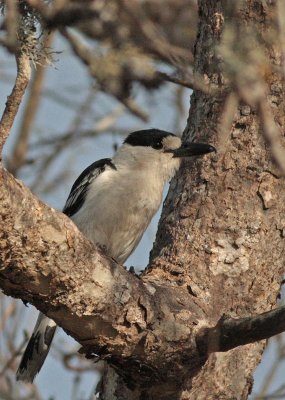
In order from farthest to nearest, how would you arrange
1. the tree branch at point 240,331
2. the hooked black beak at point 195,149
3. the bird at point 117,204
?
the bird at point 117,204 < the hooked black beak at point 195,149 < the tree branch at point 240,331

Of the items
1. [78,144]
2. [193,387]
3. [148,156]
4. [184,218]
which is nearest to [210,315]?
[193,387]

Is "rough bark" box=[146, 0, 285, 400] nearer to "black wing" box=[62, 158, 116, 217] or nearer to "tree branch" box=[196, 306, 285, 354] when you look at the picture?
"tree branch" box=[196, 306, 285, 354]

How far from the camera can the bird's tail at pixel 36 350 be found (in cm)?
478

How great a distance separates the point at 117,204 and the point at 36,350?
99cm

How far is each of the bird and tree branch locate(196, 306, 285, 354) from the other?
1.58m

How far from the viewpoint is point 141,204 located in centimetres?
499

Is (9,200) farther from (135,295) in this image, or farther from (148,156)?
(148,156)

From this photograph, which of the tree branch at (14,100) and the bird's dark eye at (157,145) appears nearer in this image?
the tree branch at (14,100)

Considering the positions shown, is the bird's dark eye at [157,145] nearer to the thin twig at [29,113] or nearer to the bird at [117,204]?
the bird at [117,204]

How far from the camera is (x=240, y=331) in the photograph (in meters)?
3.17

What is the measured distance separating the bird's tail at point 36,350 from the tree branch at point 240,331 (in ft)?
5.36

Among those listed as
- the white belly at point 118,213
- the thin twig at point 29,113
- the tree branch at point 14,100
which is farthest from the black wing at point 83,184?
the tree branch at point 14,100

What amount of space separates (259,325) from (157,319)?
22.0 inches

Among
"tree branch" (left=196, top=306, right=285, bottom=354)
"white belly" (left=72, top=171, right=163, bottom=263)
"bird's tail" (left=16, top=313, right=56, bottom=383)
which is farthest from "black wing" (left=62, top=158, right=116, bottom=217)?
"tree branch" (left=196, top=306, right=285, bottom=354)
